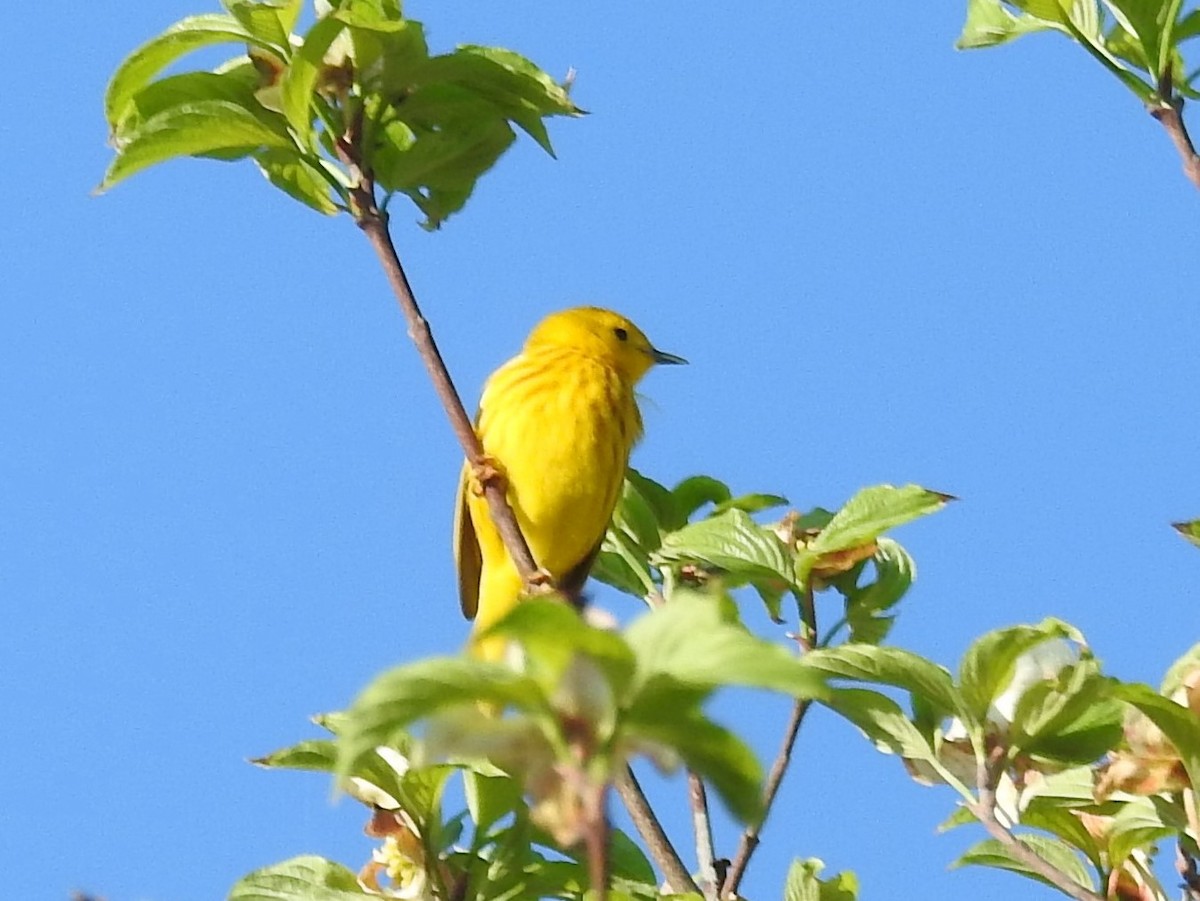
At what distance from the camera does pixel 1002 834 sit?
6.10 feet

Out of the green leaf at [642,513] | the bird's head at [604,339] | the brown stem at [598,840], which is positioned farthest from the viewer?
the bird's head at [604,339]

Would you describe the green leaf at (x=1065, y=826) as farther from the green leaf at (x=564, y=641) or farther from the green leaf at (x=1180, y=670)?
the green leaf at (x=564, y=641)

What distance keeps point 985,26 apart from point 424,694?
1.70 metres

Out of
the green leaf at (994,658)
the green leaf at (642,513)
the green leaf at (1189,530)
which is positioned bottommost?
the green leaf at (994,658)

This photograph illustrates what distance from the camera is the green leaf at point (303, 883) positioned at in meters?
2.11

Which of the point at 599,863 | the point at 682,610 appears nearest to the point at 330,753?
the point at 682,610

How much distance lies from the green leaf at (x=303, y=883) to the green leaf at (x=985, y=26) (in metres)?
1.32

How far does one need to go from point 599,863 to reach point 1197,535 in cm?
126

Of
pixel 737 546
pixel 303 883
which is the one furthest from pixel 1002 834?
pixel 303 883

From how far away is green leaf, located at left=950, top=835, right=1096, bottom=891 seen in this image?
1.97 m

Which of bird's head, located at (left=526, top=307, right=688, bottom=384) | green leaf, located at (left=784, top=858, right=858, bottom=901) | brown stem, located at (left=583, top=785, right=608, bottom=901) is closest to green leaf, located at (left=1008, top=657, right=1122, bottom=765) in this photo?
green leaf, located at (left=784, top=858, right=858, bottom=901)

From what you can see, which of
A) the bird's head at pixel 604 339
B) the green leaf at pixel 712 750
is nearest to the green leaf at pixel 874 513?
the green leaf at pixel 712 750

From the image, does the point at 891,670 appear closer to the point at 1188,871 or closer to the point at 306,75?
the point at 1188,871

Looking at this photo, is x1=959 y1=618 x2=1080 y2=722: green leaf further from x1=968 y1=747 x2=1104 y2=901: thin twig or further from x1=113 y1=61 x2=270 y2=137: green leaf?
x1=113 y1=61 x2=270 y2=137: green leaf
